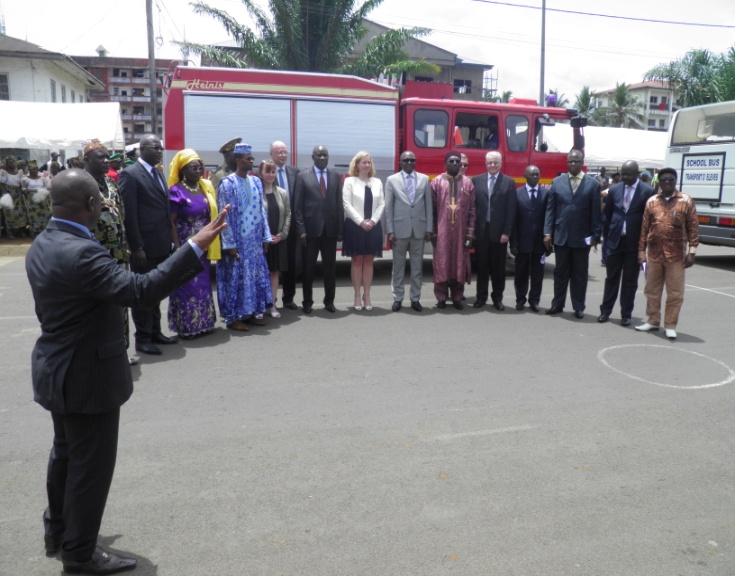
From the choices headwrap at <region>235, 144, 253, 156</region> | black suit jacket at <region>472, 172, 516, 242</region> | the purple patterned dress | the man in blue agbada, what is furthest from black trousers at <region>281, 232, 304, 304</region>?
black suit jacket at <region>472, 172, 516, 242</region>

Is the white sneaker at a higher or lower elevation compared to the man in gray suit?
lower

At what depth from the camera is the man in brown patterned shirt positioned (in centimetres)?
709

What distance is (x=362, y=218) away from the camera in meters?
8.14

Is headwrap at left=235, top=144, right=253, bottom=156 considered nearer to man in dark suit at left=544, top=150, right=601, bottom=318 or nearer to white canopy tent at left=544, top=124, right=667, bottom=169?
man in dark suit at left=544, top=150, right=601, bottom=318

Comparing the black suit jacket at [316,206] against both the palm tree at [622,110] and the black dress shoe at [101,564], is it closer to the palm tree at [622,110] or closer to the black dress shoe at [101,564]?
the black dress shoe at [101,564]

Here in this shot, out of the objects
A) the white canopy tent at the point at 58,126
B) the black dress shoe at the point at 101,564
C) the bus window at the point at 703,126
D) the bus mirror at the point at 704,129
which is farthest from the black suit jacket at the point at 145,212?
the bus mirror at the point at 704,129

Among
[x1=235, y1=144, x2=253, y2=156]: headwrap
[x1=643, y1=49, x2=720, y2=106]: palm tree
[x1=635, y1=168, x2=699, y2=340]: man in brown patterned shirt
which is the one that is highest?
[x1=643, y1=49, x2=720, y2=106]: palm tree

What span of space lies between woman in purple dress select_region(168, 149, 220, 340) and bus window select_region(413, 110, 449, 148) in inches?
187

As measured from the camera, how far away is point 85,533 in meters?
2.77

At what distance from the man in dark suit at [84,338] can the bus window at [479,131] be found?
8.77 meters

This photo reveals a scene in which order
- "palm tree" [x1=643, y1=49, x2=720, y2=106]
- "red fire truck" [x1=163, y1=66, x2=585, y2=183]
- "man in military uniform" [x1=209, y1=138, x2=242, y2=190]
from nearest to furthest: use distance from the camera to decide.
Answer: "man in military uniform" [x1=209, y1=138, x2=242, y2=190] < "red fire truck" [x1=163, y1=66, x2=585, y2=183] < "palm tree" [x1=643, y1=49, x2=720, y2=106]

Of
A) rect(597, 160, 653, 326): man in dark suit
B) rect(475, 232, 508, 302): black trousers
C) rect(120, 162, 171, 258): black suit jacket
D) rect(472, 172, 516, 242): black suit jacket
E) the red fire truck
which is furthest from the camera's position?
the red fire truck

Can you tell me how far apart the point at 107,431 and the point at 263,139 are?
742cm

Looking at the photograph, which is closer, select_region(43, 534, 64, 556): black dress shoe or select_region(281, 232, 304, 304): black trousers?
select_region(43, 534, 64, 556): black dress shoe
